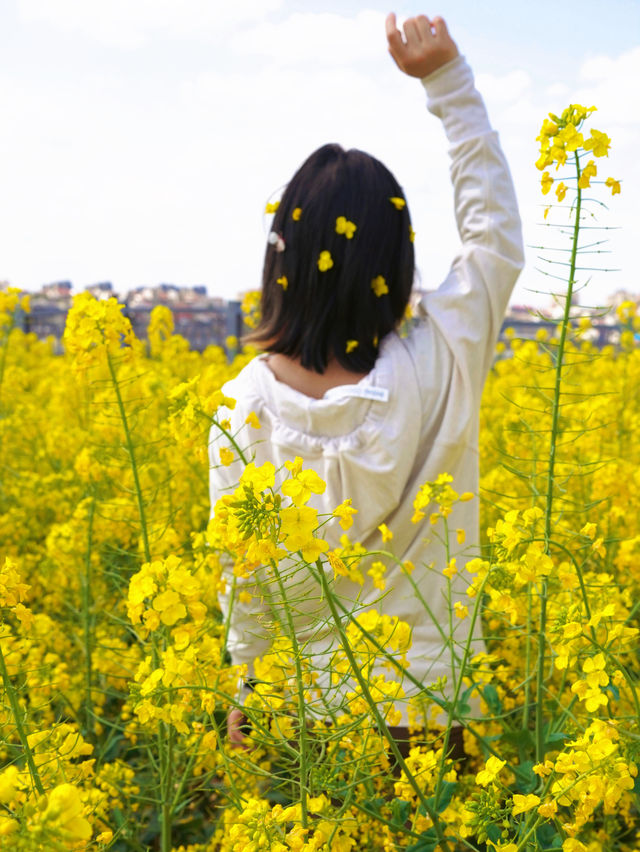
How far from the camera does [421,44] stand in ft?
6.23

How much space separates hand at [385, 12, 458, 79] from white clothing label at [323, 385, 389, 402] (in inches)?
31.9

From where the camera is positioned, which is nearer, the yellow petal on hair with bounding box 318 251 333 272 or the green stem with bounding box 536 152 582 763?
the green stem with bounding box 536 152 582 763

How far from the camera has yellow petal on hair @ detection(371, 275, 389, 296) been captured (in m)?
1.83

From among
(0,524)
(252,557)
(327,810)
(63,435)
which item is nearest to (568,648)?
(327,810)

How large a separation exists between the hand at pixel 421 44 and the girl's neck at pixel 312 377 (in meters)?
0.74

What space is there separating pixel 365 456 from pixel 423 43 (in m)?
0.99

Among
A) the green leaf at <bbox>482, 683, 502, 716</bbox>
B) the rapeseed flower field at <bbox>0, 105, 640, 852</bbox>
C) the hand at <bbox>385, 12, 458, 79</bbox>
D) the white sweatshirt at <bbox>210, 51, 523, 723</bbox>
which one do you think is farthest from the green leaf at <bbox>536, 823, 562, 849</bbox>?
the hand at <bbox>385, 12, 458, 79</bbox>

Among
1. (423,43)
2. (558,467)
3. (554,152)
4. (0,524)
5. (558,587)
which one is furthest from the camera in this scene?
(0,524)

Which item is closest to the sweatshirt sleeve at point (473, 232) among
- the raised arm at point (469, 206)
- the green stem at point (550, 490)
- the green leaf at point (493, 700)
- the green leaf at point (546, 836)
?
the raised arm at point (469, 206)

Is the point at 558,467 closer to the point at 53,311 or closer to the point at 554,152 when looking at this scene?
the point at 554,152

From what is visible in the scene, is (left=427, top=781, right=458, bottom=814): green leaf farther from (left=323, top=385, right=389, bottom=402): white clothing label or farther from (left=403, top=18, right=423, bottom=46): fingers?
(left=403, top=18, right=423, bottom=46): fingers

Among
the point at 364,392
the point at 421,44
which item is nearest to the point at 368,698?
the point at 364,392

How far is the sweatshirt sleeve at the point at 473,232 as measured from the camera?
1883 mm

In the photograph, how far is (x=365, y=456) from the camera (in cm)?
176
